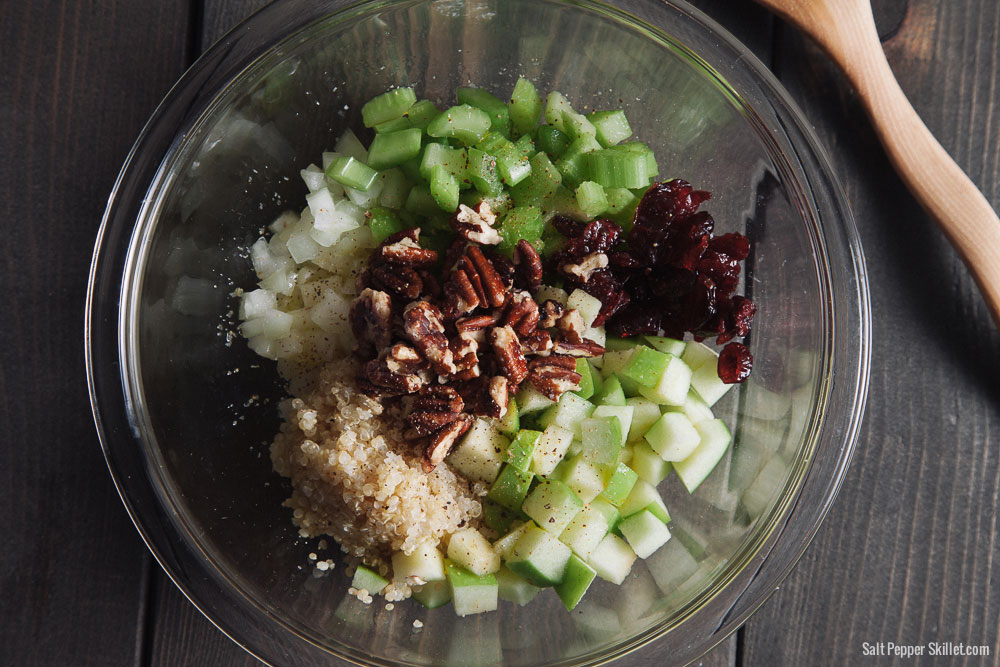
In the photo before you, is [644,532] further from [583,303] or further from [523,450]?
[583,303]

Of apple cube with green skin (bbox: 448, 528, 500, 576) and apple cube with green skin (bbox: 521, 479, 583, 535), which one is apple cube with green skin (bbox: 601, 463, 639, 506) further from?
apple cube with green skin (bbox: 448, 528, 500, 576)

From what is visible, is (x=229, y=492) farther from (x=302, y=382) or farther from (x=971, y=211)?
(x=971, y=211)

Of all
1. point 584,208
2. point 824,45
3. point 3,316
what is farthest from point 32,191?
point 824,45

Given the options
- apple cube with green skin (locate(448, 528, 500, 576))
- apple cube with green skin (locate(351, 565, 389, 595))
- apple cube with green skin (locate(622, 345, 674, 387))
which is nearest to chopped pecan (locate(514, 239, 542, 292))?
apple cube with green skin (locate(622, 345, 674, 387))

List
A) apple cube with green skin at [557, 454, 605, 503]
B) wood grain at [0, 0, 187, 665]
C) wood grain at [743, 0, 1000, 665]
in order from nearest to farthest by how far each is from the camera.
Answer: apple cube with green skin at [557, 454, 605, 503] → wood grain at [0, 0, 187, 665] → wood grain at [743, 0, 1000, 665]

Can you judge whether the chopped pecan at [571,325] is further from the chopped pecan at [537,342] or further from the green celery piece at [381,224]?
the green celery piece at [381,224]

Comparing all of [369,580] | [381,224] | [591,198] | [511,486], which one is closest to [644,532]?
[511,486]
